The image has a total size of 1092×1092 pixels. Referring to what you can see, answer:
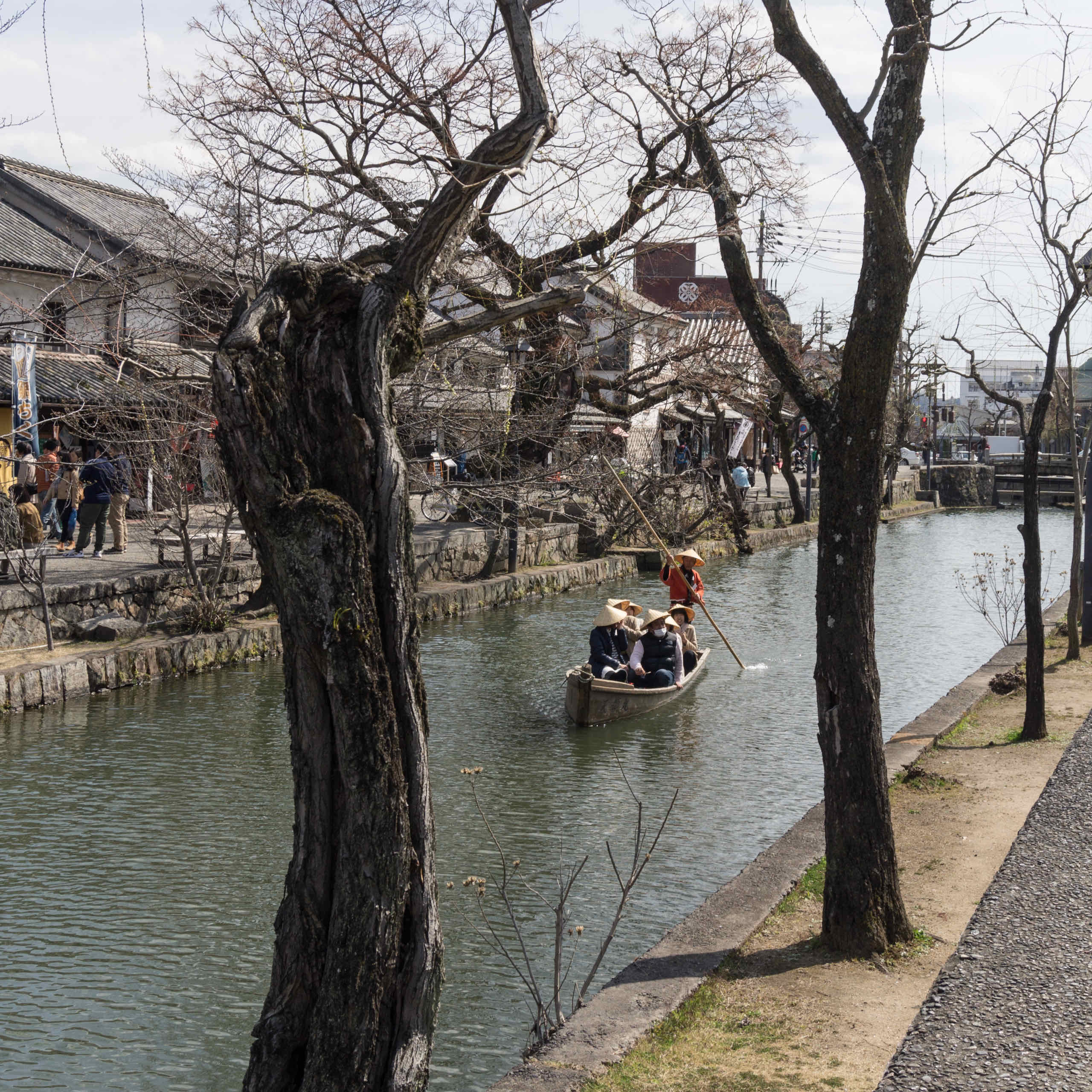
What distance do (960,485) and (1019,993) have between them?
4687cm

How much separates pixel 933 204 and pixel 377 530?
544 cm

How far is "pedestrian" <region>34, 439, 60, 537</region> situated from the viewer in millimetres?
15883

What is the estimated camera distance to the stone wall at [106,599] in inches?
494

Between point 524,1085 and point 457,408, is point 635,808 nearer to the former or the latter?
point 524,1085

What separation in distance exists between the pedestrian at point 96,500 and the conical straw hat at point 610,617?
7017 millimetres

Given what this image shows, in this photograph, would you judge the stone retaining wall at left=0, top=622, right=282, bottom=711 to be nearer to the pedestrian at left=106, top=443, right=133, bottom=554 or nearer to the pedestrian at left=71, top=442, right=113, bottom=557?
the pedestrian at left=71, top=442, right=113, bottom=557

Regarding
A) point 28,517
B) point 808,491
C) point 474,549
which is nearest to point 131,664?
point 28,517

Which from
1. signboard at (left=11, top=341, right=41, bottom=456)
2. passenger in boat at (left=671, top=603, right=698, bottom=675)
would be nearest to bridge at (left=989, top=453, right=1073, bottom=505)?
passenger in boat at (left=671, top=603, right=698, bottom=675)

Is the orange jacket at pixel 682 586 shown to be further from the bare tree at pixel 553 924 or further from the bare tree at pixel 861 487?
the bare tree at pixel 861 487

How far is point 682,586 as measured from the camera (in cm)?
1512

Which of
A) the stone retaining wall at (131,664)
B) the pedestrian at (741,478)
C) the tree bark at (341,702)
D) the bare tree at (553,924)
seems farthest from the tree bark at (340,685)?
the pedestrian at (741,478)

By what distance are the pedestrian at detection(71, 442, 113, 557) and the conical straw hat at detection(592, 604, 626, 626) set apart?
7.02 meters

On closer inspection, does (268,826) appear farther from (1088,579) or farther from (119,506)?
(119,506)

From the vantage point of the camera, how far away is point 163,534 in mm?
17406
